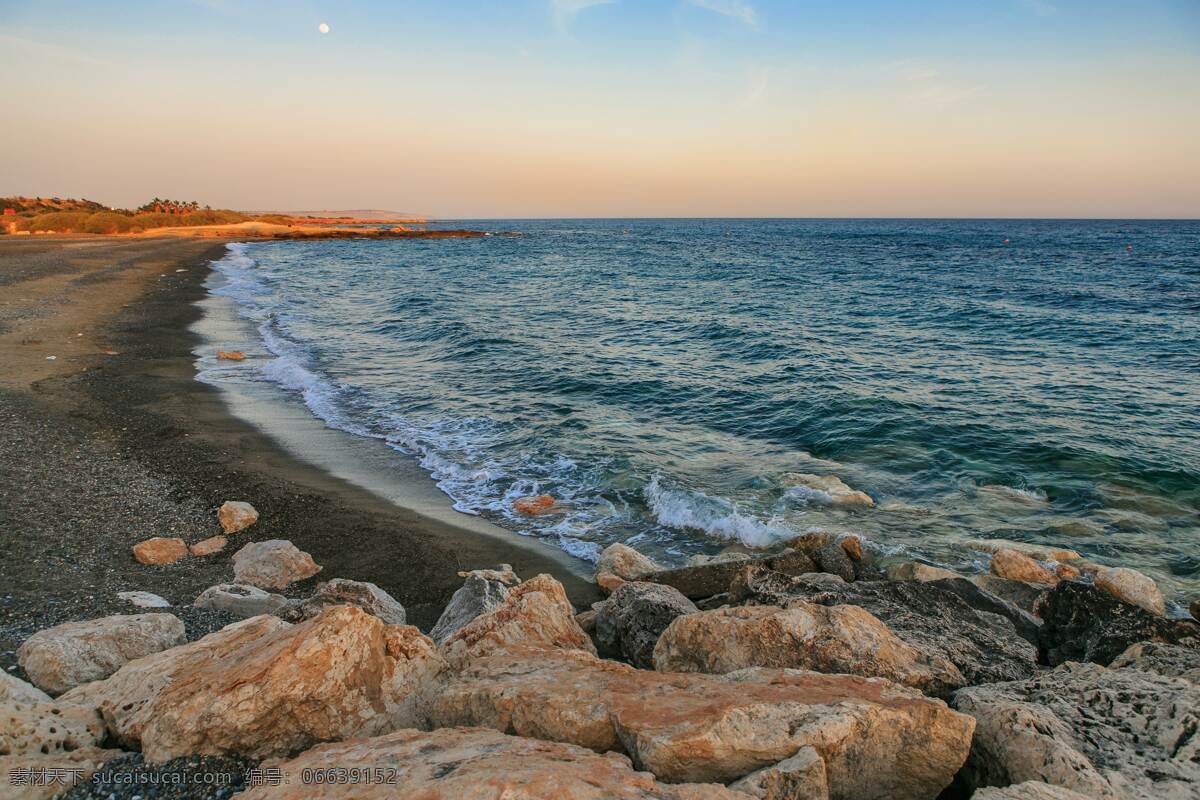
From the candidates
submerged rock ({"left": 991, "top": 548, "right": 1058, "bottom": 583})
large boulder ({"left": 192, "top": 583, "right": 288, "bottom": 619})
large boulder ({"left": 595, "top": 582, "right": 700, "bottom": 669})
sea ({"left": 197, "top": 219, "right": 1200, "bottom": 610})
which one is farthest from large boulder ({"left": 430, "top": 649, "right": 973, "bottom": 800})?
submerged rock ({"left": 991, "top": 548, "right": 1058, "bottom": 583})

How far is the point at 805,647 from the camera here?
15.8 ft

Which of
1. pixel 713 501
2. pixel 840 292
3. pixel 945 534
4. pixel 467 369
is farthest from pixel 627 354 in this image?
pixel 840 292

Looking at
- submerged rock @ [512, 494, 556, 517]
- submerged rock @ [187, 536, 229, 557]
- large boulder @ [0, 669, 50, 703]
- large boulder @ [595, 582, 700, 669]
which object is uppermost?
large boulder @ [0, 669, 50, 703]

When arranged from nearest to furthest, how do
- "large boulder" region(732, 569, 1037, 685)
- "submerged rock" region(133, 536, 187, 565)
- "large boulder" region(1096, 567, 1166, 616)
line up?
"large boulder" region(732, 569, 1037, 685)
"large boulder" region(1096, 567, 1166, 616)
"submerged rock" region(133, 536, 187, 565)

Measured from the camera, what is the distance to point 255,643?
4461 millimetres

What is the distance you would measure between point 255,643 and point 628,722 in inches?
103

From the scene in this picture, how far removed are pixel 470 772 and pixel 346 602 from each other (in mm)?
3684

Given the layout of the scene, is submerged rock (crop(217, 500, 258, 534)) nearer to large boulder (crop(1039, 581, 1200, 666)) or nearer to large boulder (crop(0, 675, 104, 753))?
large boulder (crop(0, 675, 104, 753))

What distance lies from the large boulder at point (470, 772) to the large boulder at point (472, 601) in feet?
8.49

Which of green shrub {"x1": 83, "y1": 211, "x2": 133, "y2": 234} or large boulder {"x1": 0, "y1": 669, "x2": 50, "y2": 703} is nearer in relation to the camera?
large boulder {"x1": 0, "y1": 669, "x2": 50, "y2": 703}

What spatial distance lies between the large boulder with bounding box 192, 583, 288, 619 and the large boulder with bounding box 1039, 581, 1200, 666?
7.40 m

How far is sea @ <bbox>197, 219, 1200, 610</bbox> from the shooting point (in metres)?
10.1

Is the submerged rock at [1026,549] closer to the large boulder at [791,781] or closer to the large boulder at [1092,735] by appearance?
the large boulder at [1092,735]

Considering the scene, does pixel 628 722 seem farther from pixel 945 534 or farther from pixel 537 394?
pixel 537 394
